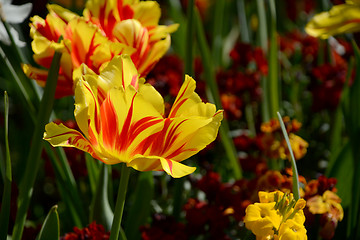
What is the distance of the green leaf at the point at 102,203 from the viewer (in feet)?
2.77

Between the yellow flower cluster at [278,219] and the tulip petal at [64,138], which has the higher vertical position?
the tulip petal at [64,138]

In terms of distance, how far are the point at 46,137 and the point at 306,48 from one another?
1.21 meters

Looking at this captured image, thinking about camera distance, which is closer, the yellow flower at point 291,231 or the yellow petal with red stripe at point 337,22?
the yellow flower at point 291,231

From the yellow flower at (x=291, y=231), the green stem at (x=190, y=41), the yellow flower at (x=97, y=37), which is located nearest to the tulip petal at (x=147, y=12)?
the yellow flower at (x=97, y=37)

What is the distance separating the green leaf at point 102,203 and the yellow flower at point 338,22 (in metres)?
0.43

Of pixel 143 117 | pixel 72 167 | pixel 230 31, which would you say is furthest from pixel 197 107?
pixel 230 31

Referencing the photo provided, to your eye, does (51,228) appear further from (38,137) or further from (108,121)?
(108,121)

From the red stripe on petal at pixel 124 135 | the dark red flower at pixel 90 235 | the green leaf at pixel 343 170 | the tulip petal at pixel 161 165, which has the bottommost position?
the green leaf at pixel 343 170

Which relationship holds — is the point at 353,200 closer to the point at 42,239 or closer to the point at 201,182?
the point at 201,182

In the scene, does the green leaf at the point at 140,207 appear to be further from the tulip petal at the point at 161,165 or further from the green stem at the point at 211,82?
the tulip petal at the point at 161,165

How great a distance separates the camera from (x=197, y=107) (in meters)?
0.57

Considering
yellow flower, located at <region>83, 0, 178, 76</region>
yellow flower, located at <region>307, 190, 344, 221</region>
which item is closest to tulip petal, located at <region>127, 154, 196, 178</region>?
yellow flower, located at <region>83, 0, 178, 76</region>

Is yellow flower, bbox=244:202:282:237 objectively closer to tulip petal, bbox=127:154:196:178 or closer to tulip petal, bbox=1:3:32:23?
tulip petal, bbox=127:154:196:178

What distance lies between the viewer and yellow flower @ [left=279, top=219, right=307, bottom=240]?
57 cm
